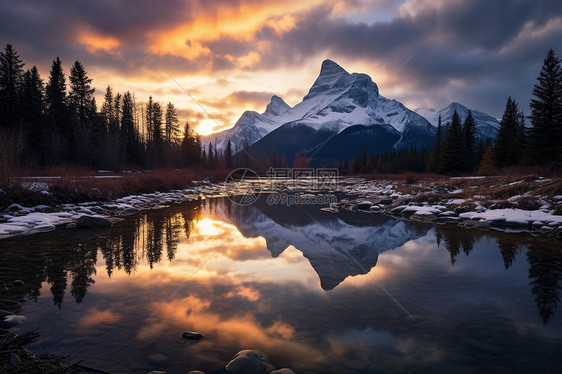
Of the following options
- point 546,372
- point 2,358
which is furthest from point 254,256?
point 546,372

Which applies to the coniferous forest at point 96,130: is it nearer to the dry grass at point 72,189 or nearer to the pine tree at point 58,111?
the pine tree at point 58,111

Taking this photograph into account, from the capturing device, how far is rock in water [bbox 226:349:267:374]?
3.68 m

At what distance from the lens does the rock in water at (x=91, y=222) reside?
13266mm

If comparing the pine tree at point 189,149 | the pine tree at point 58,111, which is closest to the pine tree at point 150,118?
the pine tree at point 189,149

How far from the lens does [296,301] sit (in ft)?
20.0

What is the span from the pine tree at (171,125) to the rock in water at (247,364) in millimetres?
89909

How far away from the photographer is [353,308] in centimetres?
571

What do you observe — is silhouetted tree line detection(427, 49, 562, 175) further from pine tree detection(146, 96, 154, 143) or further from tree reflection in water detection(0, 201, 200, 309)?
pine tree detection(146, 96, 154, 143)

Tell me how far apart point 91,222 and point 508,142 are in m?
59.2

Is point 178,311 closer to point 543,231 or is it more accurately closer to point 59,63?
point 543,231

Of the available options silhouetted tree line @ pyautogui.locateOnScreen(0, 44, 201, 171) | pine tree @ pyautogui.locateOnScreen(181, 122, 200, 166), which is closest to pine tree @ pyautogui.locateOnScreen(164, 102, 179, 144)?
pine tree @ pyautogui.locateOnScreen(181, 122, 200, 166)

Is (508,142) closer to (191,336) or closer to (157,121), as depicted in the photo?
(191,336)

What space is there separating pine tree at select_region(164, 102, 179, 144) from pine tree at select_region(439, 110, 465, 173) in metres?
72.9

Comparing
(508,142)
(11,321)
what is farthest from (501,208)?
(508,142)
